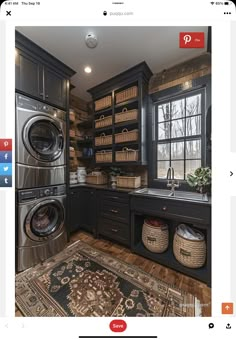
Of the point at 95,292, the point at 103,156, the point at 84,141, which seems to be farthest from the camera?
the point at 84,141

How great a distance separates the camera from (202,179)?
4.34ft

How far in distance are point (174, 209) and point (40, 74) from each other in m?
1.90

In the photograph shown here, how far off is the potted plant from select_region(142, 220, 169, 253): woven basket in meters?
0.53

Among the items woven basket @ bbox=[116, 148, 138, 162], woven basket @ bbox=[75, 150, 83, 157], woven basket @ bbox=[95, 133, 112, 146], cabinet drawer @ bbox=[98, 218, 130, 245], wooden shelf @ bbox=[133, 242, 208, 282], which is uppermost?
woven basket @ bbox=[95, 133, 112, 146]

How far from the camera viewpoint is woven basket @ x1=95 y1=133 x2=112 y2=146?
1.96 metres

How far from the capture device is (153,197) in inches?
53.7

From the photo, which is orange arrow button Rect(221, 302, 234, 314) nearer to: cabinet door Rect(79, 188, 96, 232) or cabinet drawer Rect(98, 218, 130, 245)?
cabinet drawer Rect(98, 218, 130, 245)

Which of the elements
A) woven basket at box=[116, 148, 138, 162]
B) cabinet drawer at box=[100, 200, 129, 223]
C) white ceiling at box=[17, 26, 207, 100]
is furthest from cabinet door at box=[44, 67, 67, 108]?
cabinet drawer at box=[100, 200, 129, 223]

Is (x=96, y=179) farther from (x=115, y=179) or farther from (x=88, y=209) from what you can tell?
(x=88, y=209)

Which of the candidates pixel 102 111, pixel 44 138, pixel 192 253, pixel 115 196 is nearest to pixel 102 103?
pixel 102 111

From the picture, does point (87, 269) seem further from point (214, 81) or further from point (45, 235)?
point (214, 81)

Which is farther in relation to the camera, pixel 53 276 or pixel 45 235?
pixel 45 235

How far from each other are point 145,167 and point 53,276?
155cm
